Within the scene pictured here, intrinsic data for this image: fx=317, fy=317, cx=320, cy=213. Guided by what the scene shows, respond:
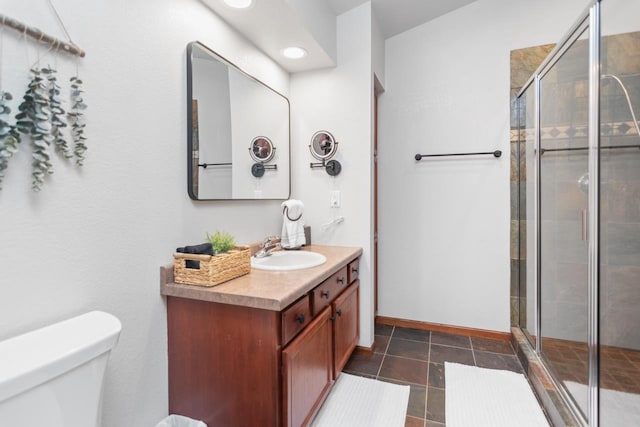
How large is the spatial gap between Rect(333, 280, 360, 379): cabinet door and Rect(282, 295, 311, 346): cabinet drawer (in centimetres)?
36

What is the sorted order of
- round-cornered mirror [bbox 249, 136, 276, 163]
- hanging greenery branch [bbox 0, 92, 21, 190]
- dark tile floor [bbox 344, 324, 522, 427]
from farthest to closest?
1. round-cornered mirror [bbox 249, 136, 276, 163]
2. dark tile floor [bbox 344, 324, 522, 427]
3. hanging greenery branch [bbox 0, 92, 21, 190]

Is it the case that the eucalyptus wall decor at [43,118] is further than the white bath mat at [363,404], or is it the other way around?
the white bath mat at [363,404]

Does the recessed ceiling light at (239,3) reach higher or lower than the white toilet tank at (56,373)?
higher

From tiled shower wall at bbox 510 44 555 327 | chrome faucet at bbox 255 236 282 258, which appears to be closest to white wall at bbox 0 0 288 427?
chrome faucet at bbox 255 236 282 258

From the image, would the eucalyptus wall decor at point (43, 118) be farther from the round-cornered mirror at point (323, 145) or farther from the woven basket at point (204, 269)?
the round-cornered mirror at point (323, 145)

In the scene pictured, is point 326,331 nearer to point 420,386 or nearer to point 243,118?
point 420,386

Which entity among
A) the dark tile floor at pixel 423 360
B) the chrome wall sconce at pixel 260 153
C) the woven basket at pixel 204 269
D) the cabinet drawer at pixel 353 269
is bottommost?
the dark tile floor at pixel 423 360

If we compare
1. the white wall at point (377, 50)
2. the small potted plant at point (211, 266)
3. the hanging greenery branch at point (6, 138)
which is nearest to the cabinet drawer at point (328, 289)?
the small potted plant at point (211, 266)

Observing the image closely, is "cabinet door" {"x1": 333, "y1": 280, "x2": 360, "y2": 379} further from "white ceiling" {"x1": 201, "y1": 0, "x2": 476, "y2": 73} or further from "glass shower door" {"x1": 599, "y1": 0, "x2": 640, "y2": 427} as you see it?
"white ceiling" {"x1": 201, "y1": 0, "x2": 476, "y2": 73}

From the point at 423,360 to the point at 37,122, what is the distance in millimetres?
2390

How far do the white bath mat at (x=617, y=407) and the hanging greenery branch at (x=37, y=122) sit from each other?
2.28m

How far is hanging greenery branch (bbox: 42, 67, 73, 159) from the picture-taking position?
93cm

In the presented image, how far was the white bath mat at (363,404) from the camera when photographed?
5.32ft

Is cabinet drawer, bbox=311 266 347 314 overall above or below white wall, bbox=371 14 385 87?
below
